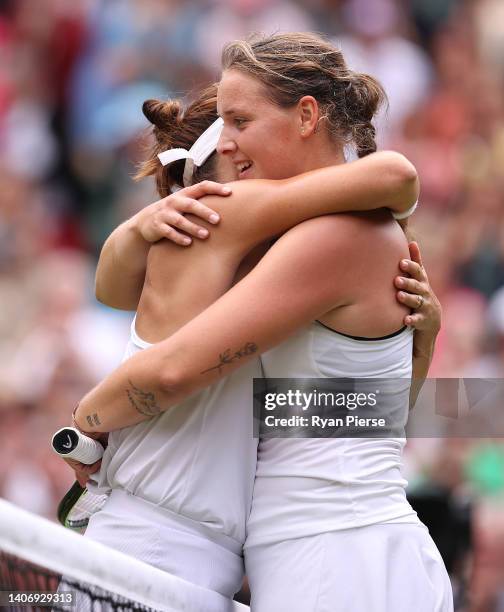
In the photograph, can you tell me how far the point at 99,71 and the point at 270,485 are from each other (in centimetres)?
528

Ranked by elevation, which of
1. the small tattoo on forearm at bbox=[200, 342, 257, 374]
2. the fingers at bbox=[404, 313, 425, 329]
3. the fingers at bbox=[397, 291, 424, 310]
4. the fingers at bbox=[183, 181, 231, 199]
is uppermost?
the fingers at bbox=[183, 181, 231, 199]

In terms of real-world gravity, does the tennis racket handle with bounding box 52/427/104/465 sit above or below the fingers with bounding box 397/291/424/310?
below

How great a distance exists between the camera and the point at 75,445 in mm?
2402

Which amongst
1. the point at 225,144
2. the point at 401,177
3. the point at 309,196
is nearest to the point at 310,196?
the point at 309,196

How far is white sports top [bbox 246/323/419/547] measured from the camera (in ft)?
7.45

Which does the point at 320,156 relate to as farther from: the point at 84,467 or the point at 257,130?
the point at 84,467

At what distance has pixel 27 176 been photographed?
7.14 m

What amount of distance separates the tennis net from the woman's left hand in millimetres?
694

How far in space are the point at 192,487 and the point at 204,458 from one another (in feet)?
0.19

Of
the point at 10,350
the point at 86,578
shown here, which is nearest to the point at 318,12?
the point at 10,350

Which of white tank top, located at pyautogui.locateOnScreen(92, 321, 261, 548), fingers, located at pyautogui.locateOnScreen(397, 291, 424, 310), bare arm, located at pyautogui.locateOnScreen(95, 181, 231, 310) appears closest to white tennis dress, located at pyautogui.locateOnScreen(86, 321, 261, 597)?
white tank top, located at pyautogui.locateOnScreen(92, 321, 261, 548)

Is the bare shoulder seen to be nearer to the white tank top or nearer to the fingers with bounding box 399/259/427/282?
the fingers with bounding box 399/259/427/282

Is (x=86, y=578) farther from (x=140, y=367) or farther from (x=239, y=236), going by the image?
(x=239, y=236)

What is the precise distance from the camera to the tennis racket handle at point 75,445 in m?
2.40
